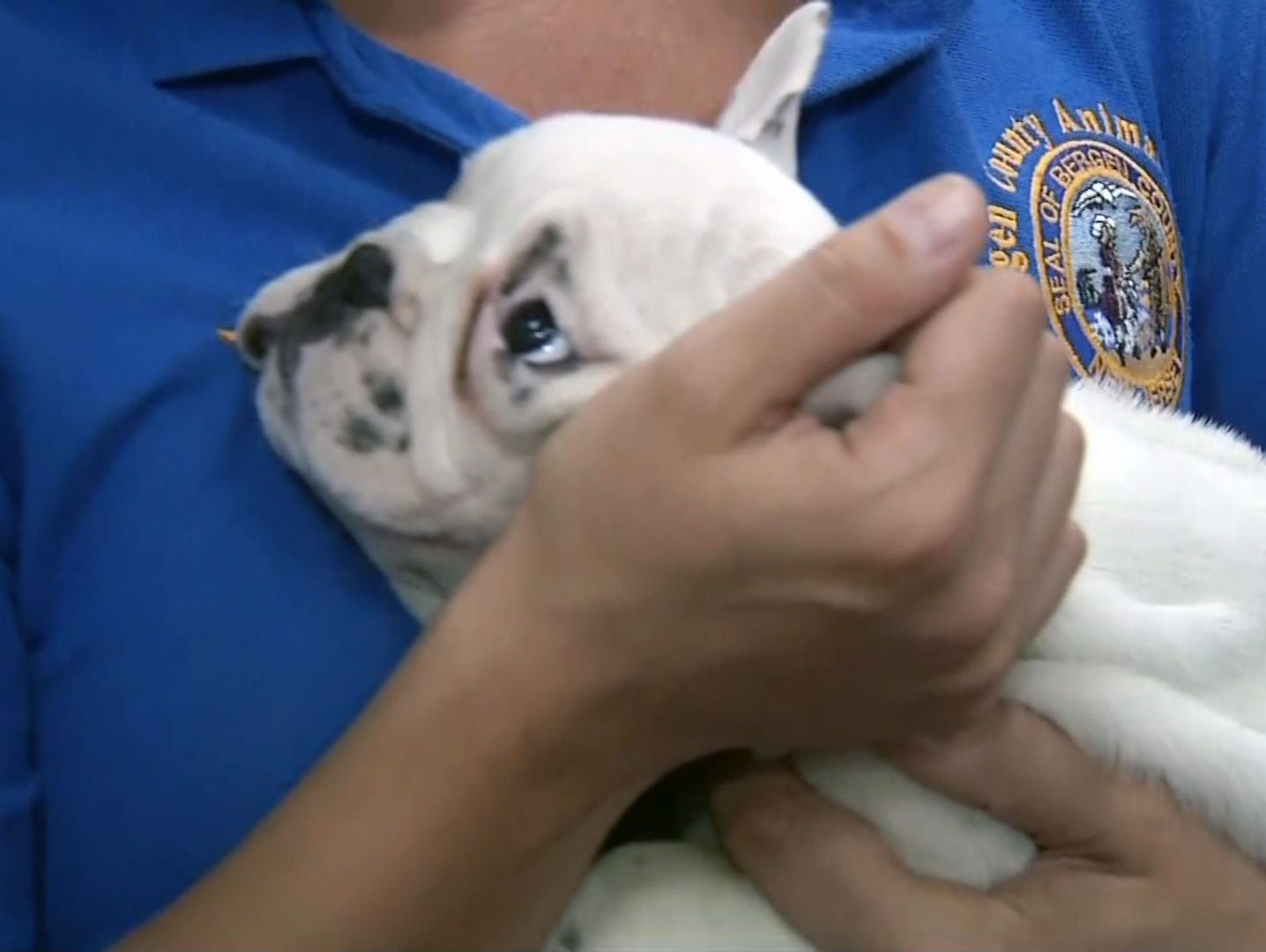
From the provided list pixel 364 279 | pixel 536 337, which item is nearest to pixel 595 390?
pixel 536 337

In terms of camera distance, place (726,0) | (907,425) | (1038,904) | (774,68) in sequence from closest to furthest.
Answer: (907,425) < (1038,904) < (774,68) < (726,0)

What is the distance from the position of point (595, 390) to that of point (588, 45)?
334 millimetres

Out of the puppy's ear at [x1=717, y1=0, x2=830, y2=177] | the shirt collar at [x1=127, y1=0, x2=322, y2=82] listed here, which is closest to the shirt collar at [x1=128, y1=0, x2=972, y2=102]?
the shirt collar at [x1=127, y1=0, x2=322, y2=82]

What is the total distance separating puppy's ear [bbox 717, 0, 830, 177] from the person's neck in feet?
0.21

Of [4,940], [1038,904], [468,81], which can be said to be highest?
[468,81]

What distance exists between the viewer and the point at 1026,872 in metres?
0.68

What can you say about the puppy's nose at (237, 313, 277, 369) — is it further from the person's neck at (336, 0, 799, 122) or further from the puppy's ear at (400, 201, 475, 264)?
the person's neck at (336, 0, 799, 122)

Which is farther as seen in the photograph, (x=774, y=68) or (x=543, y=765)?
(x=774, y=68)

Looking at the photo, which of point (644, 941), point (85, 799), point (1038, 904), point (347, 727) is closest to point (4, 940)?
point (85, 799)

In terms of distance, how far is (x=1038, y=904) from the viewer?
656 mm

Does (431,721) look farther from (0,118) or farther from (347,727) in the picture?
(0,118)

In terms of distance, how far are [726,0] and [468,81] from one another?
0.61 ft

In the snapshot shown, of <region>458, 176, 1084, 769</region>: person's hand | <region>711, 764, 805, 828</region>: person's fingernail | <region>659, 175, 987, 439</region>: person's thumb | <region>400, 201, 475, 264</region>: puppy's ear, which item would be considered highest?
<region>400, 201, 475, 264</region>: puppy's ear

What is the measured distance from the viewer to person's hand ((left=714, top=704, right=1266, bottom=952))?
25.2 inches
